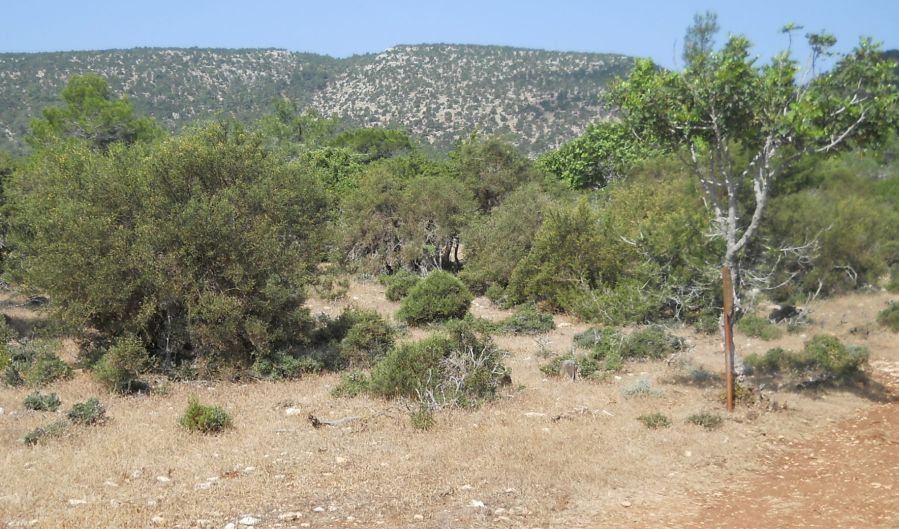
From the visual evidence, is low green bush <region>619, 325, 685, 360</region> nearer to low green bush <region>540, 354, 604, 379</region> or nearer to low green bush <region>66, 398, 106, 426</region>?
low green bush <region>540, 354, 604, 379</region>

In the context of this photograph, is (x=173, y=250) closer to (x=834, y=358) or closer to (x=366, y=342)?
(x=366, y=342)

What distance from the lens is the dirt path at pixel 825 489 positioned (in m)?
7.02

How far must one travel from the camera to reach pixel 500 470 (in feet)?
26.3

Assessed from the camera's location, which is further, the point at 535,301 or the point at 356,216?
the point at 356,216

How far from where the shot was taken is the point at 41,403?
10531 millimetres

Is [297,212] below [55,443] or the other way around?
the other way around

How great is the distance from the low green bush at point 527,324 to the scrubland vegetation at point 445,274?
5cm

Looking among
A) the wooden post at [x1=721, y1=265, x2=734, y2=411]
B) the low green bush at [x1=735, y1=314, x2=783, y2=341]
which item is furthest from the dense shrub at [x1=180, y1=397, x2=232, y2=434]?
the low green bush at [x1=735, y1=314, x2=783, y2=341]

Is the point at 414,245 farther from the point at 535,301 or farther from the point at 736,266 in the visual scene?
the point at 736,266

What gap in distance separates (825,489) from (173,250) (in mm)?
10138

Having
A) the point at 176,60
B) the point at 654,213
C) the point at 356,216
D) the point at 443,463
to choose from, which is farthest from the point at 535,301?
the point at 176,60

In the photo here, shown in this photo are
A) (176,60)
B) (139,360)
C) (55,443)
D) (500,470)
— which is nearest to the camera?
(500,470)

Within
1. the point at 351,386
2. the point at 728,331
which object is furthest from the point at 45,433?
the point at 728,331

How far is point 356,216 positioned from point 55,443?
A: 18396 mm
